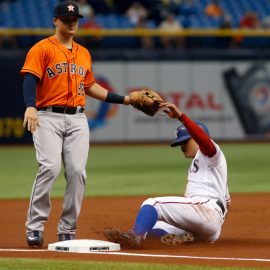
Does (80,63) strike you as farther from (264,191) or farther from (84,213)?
(264,191)

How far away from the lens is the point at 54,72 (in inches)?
287

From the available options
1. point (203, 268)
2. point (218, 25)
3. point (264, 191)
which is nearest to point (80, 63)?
point (203, 268)

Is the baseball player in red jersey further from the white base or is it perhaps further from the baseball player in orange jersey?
the baseball player in orange jersey

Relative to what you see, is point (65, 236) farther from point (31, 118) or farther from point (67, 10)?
point (67, 10)

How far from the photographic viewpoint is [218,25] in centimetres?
2355

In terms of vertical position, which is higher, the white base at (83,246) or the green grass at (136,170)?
the green grass at (136,170)

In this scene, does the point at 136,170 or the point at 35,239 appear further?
the point at 136,170

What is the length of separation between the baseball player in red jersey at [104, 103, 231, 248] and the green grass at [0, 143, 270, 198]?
4.44m

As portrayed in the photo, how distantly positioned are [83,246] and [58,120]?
1079 mm

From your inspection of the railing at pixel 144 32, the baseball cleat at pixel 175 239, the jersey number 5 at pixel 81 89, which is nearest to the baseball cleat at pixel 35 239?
the baseball cleat at pixel 175 239

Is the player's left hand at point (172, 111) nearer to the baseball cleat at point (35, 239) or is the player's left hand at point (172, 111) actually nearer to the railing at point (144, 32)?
the baseball cleat at point (35, 239)

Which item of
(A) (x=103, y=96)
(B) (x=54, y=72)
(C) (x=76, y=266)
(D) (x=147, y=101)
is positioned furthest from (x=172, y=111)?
(C) (x=76, y=266)

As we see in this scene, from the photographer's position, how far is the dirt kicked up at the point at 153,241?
645cm

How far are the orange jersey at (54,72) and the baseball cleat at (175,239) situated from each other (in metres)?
1.30
